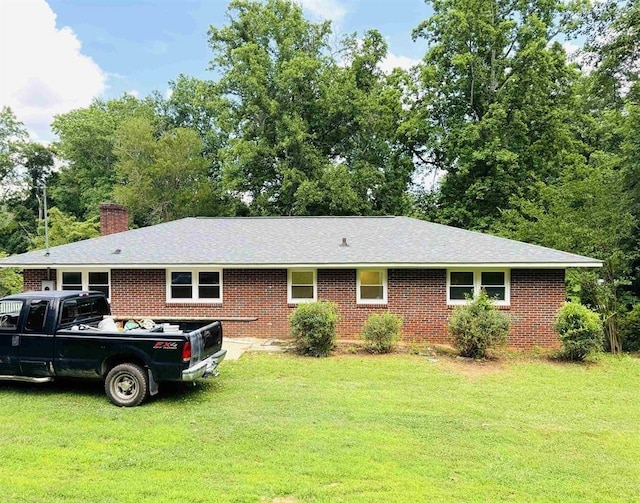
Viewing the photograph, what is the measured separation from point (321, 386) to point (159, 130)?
1548 inches

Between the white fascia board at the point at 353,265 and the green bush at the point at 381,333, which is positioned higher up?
the white fascia board at the point at 353,265

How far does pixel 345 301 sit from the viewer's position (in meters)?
13.2

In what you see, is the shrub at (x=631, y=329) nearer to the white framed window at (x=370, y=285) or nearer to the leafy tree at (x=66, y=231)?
the white framed window at (x=370, y=285)

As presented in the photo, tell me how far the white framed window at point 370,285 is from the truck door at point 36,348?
8225mm

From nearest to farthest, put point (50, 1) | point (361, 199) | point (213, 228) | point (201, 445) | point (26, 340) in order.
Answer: point (201, 445), point (26, 340), point (213, 228), point (50, 1), point (361, 199)

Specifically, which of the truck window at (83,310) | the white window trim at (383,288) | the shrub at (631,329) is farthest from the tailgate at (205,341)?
the shrub at (631,329)

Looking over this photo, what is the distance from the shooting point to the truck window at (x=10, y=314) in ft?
24.2

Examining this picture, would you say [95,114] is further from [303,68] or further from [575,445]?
[575,445]

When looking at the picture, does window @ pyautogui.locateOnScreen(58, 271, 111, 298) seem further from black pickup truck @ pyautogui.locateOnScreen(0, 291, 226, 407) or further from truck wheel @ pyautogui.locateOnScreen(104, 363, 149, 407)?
truck wheel @ pyautogui.locateOnScreen(104, 363, 149, 407)

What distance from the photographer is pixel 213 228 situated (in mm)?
16891

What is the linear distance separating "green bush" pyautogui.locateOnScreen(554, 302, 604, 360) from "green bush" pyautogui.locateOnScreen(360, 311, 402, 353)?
4.05 metres

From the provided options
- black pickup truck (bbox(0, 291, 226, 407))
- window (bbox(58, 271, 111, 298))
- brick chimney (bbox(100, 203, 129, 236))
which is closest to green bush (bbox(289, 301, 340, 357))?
black pickup truck (bbox(0, 291, 226, 407))

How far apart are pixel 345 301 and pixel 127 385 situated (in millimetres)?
7315

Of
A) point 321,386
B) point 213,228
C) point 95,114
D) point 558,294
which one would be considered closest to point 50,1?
point 213,228
